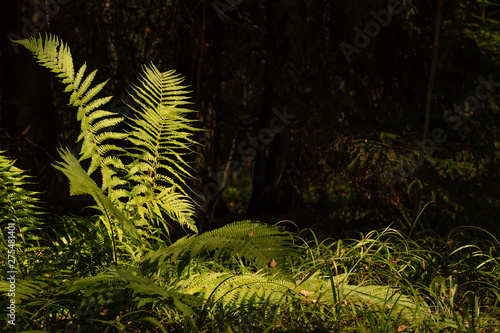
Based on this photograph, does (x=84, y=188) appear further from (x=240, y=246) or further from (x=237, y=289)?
(x=237, y=289)

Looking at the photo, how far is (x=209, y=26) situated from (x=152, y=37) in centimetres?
55

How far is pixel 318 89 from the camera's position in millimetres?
4824

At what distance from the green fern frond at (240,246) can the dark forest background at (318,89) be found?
2.12 m

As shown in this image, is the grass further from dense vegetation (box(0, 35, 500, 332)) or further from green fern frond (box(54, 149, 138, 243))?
green fern frond (box(54, 149, 138, 243))

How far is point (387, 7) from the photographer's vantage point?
4.70m

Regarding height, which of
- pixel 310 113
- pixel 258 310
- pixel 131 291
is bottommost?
pixel 258 310

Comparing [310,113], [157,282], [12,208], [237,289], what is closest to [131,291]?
[157,282]

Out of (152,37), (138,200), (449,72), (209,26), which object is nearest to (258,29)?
(209,26)

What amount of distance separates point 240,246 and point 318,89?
2933 millimetres

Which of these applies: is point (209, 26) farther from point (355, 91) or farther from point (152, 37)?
point (355, 91)

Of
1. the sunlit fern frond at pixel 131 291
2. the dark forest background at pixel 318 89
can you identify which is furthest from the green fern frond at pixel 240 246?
the dark forest background at pixel 318 89

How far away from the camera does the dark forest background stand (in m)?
4.40

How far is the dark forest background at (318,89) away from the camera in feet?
14.4

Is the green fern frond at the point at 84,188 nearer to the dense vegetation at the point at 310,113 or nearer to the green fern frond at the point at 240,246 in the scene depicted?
the green fern frond at the point at 240,246
